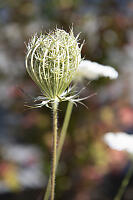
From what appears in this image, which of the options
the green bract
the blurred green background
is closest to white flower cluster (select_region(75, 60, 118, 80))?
the green bract

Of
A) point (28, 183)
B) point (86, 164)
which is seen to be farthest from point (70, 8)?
point (28, 183)

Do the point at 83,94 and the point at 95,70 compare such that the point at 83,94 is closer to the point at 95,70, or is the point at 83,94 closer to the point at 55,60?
the point at 95,70

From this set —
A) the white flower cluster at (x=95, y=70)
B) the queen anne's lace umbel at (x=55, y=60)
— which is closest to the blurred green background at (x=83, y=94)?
the white flower cluster at (x=95, y=70)

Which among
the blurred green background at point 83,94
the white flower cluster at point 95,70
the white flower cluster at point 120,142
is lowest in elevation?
the white flower cluster at point 120,142

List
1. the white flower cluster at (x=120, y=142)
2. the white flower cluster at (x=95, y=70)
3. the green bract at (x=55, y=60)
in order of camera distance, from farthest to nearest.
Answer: the white flower cluster at (x=120, y=142) → the white flower cluster at (x=95, y=70) → the green bract at (x=55, y=60)

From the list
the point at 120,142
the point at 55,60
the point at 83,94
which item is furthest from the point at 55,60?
the point at 83,94

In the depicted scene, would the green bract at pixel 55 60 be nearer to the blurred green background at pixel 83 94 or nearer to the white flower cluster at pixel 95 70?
the white flower cluster at pixel 95 70

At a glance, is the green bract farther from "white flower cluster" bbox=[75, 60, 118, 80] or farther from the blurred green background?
the blurred green background
